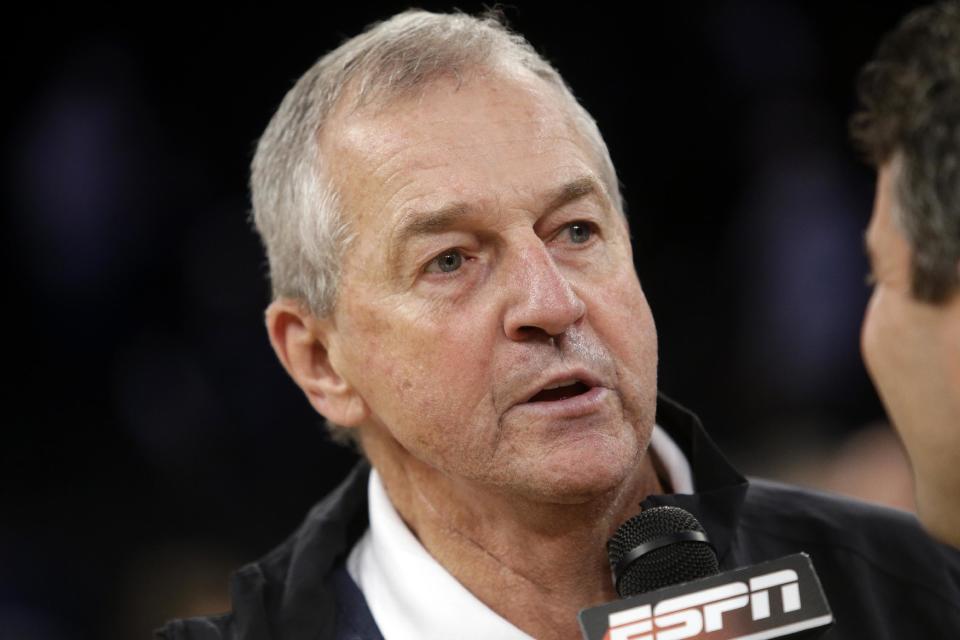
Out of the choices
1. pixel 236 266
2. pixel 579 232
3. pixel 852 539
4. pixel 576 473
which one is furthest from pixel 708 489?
pixel 236 266

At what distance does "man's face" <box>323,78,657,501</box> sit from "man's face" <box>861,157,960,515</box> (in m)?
0.39

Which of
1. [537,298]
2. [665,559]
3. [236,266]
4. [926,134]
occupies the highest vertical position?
[926,134]

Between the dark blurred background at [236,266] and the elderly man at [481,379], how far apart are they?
47.6 inches

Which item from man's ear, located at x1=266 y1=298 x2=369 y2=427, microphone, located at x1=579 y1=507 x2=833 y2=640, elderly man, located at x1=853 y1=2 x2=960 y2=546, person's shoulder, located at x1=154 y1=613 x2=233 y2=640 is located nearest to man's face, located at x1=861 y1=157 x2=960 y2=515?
elderly man, located at x1=853 y1=2 x2=960 y2=546

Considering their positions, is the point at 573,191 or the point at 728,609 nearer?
the point at 728,609

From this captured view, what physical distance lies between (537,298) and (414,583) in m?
0.50

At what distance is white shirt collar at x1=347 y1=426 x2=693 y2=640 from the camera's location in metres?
1.87

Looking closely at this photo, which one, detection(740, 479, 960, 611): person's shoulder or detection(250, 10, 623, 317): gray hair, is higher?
detection(250, 10, 623, 317): gray hair

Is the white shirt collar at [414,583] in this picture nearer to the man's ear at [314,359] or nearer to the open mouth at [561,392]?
the man's ear at [314,359]

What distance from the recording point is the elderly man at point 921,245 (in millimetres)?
1358

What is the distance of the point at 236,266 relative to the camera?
3.43 metres

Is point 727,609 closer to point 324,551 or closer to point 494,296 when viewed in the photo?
point 494,296

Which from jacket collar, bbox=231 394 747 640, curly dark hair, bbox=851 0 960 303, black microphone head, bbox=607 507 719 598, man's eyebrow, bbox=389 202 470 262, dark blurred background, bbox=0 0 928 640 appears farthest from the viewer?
dark blurred background, bbox=0 0 928 640

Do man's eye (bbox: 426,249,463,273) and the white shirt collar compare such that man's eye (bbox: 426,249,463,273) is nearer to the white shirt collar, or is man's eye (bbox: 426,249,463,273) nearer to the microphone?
the white shirt collar
